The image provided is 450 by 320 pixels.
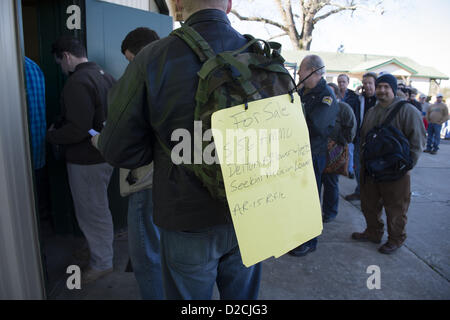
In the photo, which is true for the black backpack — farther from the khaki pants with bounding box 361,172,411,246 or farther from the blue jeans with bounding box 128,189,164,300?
the blue jeans with bounding box 128,189,164,300

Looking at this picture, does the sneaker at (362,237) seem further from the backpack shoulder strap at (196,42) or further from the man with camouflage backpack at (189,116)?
the backpack shoulder strap at (196,42)

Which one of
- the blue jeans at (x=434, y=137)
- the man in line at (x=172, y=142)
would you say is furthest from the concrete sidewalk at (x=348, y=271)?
the blue jeans at (x=434, y=137)

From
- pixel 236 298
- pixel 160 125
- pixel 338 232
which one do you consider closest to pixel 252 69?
pixel 160 125

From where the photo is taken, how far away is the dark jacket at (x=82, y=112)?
2283mm

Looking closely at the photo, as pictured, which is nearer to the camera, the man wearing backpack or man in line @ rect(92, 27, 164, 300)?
man in line @ rect(92, 27, 164, 300)

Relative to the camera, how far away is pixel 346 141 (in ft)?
13.1

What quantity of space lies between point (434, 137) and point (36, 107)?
11.5 m

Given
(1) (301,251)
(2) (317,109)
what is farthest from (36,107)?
(1) (301,251)

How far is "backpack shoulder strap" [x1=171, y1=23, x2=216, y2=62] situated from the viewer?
101 cm

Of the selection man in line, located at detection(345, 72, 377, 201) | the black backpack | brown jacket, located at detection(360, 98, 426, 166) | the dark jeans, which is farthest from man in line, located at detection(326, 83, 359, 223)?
the dark jeans

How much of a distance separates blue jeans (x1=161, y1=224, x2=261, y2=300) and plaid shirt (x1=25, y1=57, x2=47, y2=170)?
158 cm

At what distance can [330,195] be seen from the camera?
13.4ft

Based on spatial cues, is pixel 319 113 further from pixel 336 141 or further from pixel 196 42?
pixel 196 42

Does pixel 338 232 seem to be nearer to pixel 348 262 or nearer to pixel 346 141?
pixel 348 262
